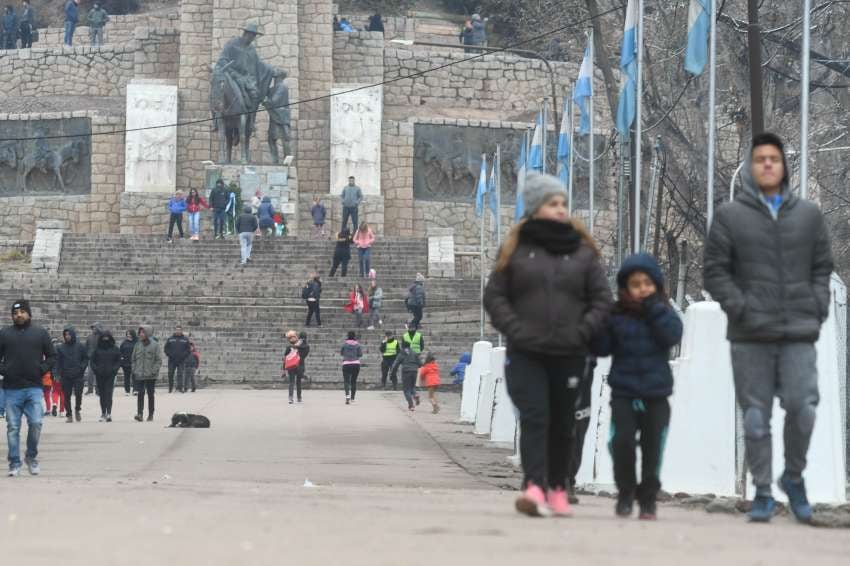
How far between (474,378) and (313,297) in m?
12.9

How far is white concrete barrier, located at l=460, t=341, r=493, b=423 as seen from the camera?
27.2m

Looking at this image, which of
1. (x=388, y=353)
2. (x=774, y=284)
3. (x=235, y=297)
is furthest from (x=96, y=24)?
(x=774, y=284)

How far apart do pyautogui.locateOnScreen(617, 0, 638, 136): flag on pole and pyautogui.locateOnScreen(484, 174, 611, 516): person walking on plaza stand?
16279mm

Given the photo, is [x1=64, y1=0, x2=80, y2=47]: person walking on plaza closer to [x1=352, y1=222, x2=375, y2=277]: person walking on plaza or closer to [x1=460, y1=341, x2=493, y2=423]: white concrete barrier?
[x1=352, y1=222, x2=375, y2=277]: person walking on plaza

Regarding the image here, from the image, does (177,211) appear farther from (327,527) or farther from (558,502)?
(327,527)

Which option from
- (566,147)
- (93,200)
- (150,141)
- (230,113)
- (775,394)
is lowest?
(775,394)

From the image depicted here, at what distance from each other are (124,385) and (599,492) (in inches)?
959

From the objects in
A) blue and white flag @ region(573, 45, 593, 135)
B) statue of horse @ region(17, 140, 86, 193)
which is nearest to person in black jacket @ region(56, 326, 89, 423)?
blue and white flag @ region(573, 45, 593, 135)

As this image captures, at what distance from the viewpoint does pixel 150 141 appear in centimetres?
5606

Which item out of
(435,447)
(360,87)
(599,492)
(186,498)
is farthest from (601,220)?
(186,498)

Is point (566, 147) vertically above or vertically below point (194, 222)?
above

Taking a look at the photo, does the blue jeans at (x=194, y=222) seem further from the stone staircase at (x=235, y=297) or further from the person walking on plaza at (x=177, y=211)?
the stone staircase at (x=235, y=297)

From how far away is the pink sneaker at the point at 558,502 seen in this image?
8.92m

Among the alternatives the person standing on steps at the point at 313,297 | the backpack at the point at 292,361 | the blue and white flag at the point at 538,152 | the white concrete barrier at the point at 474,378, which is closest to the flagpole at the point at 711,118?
the white concrete barrier at the point at 474,378
